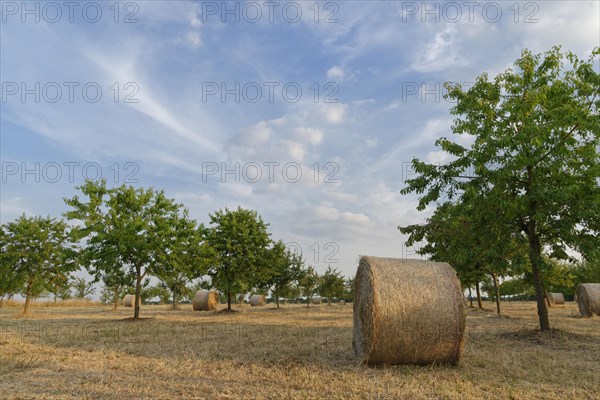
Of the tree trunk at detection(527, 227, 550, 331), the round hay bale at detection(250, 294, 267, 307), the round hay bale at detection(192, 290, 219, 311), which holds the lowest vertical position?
the round hay bale at detection(250, 294, 267, 307)

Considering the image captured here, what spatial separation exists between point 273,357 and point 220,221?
25803 millimetres

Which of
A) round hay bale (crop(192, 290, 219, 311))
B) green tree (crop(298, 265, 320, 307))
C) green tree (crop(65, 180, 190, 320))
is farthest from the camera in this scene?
green tree (crop(298, 265, 320, 307))

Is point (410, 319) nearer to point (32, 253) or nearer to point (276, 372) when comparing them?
point (276, 372)

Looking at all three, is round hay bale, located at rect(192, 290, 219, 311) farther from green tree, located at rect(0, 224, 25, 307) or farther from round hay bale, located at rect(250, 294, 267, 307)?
round hay bale, located at rect(250, 294, 267, 307)

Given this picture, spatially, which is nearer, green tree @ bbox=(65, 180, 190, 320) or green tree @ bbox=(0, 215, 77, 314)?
green tree @ bbox=(65, 180, 190, 320)

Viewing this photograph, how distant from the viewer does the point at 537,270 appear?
1430cm

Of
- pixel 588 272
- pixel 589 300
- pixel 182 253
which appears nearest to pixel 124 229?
pixel 182 253

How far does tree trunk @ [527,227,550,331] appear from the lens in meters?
13.9

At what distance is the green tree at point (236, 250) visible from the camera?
3281cm

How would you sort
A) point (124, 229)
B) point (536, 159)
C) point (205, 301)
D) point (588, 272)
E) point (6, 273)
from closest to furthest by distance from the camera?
point (536, 159) < point (124, 229) < point (6, 273) < point (205, 301) < point (588, 272)

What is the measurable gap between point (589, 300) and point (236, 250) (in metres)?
24.7

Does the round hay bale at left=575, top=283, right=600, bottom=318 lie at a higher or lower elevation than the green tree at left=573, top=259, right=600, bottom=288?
lower

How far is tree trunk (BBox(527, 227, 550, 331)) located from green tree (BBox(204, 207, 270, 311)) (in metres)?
22.3

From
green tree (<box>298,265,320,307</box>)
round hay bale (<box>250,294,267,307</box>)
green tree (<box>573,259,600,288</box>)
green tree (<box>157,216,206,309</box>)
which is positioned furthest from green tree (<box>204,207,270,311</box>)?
green tree (<box>573,259,600,288</box>)
